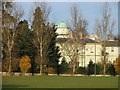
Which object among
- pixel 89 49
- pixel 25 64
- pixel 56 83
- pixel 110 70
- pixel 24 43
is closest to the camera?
pixel 56 83

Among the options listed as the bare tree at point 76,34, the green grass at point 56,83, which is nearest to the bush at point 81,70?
the bare tree at point 76,34

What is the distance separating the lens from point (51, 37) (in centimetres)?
4803

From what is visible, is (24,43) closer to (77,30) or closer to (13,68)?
(13,68)

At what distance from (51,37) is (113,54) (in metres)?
21.2

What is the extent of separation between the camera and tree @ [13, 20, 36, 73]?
149 ft

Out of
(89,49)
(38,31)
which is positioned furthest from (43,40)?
(89,49)

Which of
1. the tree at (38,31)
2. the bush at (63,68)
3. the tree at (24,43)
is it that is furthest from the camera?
the bush at (63,68)

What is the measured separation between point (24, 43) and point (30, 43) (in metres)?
0.93

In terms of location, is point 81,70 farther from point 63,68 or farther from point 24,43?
point 24,43

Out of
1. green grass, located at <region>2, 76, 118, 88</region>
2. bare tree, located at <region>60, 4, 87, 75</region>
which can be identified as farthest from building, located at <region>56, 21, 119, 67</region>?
green grass, located at <region>2, 76, 118, 88</region>

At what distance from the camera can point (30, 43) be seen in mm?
46750

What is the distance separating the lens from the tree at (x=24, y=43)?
45.3m

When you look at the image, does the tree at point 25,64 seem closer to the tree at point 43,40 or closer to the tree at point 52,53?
the tree at point 43,40

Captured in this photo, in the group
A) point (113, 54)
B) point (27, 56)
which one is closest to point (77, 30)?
point (27, 56)
